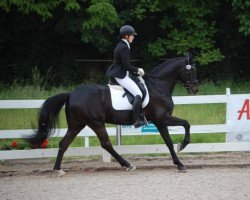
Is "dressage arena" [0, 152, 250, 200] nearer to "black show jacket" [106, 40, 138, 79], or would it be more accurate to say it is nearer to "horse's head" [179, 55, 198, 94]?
"horse's head" [179, 55, 198, 94]

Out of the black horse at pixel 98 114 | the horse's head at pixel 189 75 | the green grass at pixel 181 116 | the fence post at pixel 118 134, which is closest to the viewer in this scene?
the black horse at pixel 98 114

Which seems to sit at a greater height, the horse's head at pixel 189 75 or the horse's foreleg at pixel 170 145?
the horse's head at pixel 189 75

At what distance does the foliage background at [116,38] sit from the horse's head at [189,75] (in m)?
13.9

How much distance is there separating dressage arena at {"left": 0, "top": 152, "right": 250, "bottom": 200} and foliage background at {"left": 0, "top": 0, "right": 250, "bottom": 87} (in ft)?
44.7

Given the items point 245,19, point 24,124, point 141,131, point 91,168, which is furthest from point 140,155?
point 245,19

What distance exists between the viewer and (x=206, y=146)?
11773 millimetres

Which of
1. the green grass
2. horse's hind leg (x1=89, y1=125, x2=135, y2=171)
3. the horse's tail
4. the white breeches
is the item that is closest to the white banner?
the green grass

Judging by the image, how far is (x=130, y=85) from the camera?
33.9 ft

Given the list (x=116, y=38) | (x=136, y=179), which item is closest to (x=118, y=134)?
(x=136, y=179)

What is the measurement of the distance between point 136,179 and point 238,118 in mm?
3424

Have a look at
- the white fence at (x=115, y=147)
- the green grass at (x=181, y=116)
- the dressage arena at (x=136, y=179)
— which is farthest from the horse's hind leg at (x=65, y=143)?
the green grass at (x=181, y=116)

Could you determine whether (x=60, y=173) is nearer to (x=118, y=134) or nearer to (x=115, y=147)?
(x=115, y=147)

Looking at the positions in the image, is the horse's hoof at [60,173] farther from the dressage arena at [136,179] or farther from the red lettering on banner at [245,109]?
the red lettering on banner at [245,109]

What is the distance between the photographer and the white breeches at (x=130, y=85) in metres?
10.3
